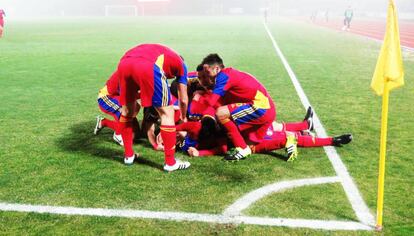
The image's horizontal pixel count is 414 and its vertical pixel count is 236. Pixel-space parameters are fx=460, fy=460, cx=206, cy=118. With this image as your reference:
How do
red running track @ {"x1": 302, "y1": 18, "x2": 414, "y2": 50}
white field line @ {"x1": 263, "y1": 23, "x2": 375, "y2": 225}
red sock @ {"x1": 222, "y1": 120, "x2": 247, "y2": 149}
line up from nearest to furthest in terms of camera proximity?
1. white field line @ {"x1": 263, "y1": 23, "x2": 375, "y2": 225}
2. red sock @ {"x1": 222, "y1": 120, "x2": 247, "y2": 149}
3. red running track @ {"x1": 302, "y1": 18, "x2": 414, "y2": 50}

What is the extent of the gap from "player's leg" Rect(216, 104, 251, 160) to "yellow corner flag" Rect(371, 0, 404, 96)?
199 centimetres

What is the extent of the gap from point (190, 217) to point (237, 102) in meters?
1.96

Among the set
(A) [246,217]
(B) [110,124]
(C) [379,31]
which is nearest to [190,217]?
(A) [246,217]

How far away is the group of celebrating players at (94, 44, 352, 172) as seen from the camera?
14.8ft

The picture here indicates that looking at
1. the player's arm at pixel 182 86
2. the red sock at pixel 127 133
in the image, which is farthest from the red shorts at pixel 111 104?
the player's arm at pixel 182 86

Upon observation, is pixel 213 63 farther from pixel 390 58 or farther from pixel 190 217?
pixel 390 58

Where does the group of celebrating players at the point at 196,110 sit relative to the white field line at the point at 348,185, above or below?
above

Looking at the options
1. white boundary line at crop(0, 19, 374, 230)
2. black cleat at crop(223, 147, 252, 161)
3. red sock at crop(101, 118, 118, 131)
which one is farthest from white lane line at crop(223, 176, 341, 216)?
red sock at crop(101, 118, 118, 131)

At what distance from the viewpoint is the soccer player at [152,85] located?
4.41 metres

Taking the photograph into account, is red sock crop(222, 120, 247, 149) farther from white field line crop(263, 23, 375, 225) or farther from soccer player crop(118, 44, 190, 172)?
white field line crop(263, 23, 375, 225)

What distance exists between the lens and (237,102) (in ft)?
17.3

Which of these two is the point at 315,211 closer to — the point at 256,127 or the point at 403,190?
the point at 403,190

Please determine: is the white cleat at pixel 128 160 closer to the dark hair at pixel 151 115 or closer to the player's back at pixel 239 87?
the dark hair at pixel 151 115

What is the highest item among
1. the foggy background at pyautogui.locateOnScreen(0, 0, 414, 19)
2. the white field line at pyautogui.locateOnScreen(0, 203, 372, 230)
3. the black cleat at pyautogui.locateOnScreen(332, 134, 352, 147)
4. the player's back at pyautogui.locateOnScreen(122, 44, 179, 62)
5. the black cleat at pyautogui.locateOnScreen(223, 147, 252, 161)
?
the foggy background at pyautogui.locateOnScreen(0, 0, 414, 19)
